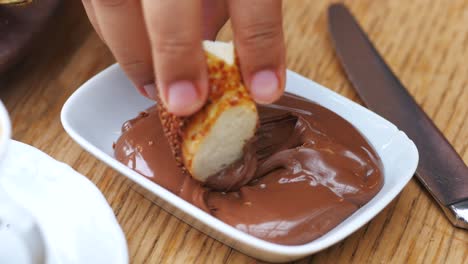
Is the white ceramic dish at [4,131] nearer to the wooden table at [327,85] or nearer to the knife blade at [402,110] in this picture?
the wooden table at [327,85]

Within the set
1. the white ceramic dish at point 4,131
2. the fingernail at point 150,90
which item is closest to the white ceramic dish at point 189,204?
the fingernail at point 150,90

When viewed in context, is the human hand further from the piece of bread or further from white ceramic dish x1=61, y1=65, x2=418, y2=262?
white ceramic dish x1=61, y1=65, x2=418, y2=262

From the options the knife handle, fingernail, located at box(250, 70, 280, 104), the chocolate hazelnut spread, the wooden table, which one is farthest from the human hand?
the knife handle

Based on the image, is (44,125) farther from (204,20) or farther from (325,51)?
(325,51)

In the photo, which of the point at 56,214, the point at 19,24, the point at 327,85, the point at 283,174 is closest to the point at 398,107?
the point at 327,85

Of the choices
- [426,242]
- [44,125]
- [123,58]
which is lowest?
[426,242]

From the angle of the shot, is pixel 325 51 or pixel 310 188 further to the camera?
pixel 325 51

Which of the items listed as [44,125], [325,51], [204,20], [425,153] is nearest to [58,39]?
[44,125]
